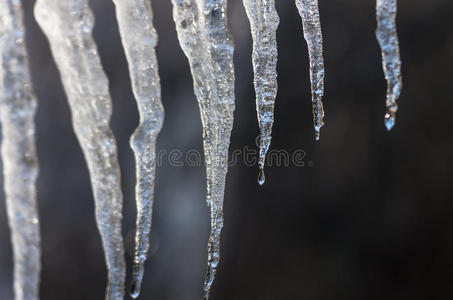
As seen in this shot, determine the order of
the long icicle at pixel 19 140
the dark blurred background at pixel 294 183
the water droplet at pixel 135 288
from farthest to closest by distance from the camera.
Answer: the dark blurred background at pixel 294 183 → the water droplet at pixel 135 288 → the long icicle at pixel 19 140

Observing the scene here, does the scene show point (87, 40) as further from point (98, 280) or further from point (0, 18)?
point (98, 280)

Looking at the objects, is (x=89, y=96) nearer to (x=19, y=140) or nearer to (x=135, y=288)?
(x=19, y=140)

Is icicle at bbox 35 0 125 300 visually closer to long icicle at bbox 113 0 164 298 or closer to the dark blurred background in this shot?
long icicle at bbox 113 0 164 298

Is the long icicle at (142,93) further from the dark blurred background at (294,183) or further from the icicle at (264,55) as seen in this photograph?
the dark blurred background at (294,183)

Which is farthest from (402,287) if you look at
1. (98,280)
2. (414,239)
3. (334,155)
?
(98,280)

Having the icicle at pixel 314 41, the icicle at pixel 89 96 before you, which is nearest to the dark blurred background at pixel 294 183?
the icicle at pixel 314 41

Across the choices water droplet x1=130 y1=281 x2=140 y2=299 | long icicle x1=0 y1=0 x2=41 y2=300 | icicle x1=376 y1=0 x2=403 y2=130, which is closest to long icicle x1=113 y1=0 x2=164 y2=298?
water droplet x1=130 y1=281 x2=140 y2=299
